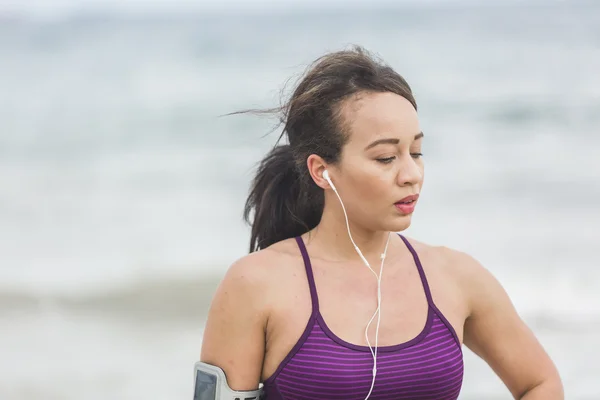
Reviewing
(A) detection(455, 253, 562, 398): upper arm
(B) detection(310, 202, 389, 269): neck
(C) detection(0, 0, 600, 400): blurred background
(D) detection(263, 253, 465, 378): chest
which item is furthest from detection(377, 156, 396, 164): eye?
(C) detection(0, 0, 600, 400): blurred background

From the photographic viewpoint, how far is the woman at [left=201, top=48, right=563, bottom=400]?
322 cm

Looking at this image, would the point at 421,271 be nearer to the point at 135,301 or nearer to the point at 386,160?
the point at 386,160

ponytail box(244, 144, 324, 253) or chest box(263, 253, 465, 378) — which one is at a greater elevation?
ponytail box(244, 144, 324, 253)

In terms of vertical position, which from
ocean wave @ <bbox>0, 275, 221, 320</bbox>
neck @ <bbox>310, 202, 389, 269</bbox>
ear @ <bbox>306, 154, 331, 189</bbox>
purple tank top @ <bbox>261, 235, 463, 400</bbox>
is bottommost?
purple tank top @ <bbox>261, 235, 463, 400</bbox>

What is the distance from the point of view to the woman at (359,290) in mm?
3225

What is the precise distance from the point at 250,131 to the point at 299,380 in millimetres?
11134

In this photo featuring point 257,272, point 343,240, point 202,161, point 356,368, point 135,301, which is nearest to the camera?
point 356,368

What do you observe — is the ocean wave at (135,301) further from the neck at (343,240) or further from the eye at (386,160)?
the eye at (386,160)

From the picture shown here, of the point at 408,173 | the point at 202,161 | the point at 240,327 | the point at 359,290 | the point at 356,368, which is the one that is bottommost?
the point at 356,368

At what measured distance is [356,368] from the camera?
3.20 m

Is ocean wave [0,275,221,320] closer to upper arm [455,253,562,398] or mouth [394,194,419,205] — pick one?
upper arm [455,253,562,398]

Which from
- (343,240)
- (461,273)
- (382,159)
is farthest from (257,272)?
(461,273)

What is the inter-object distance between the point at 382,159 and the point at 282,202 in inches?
Answer: 23.5

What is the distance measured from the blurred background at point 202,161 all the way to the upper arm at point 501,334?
101 centimetres
